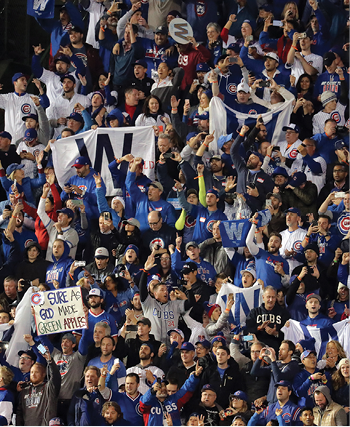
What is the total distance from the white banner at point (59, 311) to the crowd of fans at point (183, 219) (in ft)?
0.56

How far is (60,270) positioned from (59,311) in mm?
1079

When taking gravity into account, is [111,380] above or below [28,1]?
below

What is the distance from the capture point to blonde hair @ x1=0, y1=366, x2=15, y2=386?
46.3 ft

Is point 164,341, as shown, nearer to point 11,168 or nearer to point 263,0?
point 11,168

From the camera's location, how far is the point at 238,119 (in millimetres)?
17781

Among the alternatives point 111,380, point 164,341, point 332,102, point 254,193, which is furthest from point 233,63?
point 111,380

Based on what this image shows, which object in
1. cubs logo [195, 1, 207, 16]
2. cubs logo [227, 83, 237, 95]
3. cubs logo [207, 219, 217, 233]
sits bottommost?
cubs logo [207, 219, 217, 233]

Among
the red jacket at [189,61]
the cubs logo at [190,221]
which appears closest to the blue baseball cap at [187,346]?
the cubs logo at [190,221]

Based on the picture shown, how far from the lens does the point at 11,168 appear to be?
1766cm

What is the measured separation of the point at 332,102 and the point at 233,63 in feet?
5.62

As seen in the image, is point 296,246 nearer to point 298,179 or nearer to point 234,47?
point 298,179

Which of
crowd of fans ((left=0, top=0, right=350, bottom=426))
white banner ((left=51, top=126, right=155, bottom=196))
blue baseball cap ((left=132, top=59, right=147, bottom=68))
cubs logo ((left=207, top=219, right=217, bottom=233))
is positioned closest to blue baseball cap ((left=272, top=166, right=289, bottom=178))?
crowd of fans ((left=0, top=0, right=350, bottom=426))

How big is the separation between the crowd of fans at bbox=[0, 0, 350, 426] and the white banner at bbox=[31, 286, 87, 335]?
0.17m

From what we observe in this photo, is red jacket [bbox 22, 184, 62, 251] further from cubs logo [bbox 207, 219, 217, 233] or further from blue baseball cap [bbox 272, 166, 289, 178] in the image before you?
blue baseball cap [bbox 272, 166, 289, 178]
